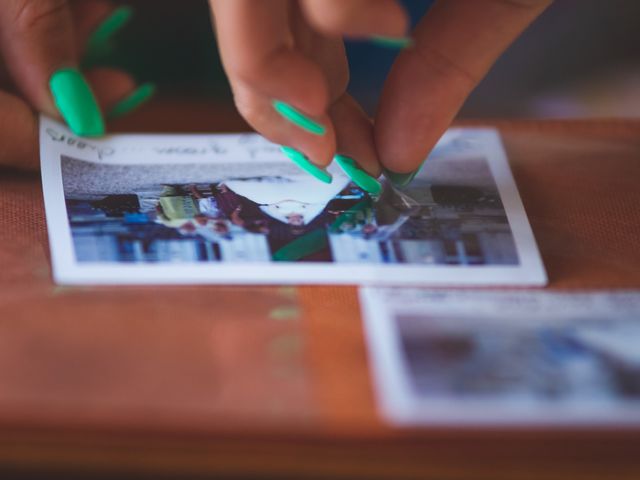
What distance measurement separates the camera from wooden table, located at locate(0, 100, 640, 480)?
1.14ft

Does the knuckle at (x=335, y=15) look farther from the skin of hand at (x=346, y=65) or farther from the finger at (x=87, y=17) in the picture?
the finger at (x=87, y=17)

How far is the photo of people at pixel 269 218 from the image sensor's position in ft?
1.51

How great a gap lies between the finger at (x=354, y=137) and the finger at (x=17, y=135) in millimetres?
230

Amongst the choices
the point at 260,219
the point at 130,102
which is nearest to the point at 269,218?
the point at 260,219

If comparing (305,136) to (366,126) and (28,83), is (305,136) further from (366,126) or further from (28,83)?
(28,83)

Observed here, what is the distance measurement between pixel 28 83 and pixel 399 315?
0.35 meters

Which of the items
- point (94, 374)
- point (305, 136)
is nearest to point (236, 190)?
point (305, 136)

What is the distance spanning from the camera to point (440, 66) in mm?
483

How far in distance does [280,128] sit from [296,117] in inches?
0.6

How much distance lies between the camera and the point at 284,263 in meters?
0.46

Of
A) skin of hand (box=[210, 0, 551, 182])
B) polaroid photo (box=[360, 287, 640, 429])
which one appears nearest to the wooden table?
polaroid photo (box=[360, 287, 640, 429])

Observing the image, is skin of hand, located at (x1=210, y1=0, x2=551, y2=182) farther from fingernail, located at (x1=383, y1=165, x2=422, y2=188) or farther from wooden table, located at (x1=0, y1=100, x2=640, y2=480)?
wooden table, located at (x1=0, y1=100, x2=640, y2=480)

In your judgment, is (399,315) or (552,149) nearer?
(399,315)

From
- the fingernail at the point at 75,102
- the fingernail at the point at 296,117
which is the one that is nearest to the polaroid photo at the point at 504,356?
the fingernail at the point at 296,117
